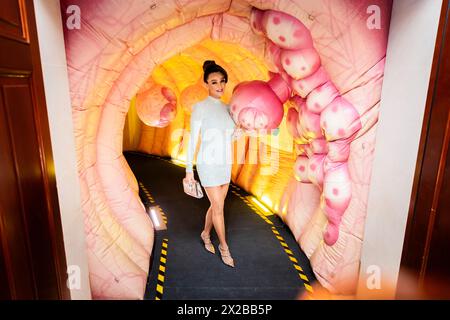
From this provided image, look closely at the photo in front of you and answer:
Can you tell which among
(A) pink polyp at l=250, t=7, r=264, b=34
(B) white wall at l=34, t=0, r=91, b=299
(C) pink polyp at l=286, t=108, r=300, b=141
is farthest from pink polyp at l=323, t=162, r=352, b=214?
(B) white wall at l=34, t=0, r=91, b=299

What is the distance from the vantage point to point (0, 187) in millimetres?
1410

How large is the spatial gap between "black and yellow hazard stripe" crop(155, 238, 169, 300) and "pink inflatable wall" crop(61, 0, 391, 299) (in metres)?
0.16

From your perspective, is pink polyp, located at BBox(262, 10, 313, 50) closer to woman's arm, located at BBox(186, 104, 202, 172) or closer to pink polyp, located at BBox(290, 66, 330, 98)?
pink polyp, located at BBox(290, 66, 330, 98)

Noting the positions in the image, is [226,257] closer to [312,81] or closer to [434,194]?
[312,81]

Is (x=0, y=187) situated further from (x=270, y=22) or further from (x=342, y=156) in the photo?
(x=342, y=156)

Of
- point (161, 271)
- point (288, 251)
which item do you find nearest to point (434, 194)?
point (288, 251)

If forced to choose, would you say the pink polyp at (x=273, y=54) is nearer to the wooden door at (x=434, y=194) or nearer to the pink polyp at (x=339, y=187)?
the pink polyp at (x=339, y=187)

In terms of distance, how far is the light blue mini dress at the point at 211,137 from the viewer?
3.40 m

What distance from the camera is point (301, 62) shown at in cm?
274

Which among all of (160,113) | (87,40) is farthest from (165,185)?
(87,40)

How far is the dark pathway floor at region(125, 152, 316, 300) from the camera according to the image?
3.23 m

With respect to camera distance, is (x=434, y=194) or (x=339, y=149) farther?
(x=339, y=149)

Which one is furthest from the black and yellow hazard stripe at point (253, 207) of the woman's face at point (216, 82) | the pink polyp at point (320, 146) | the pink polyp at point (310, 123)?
the woman's face at point (216, 82)

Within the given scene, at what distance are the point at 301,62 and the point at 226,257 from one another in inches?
85.0
